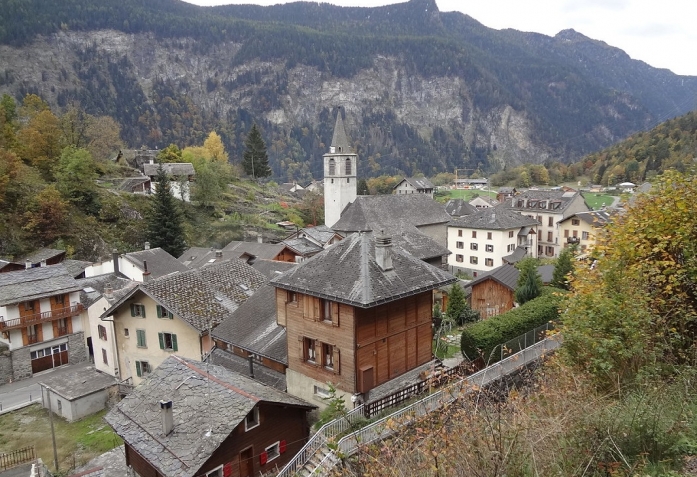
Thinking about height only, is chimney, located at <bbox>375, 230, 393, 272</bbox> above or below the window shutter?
above

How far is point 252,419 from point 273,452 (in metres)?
1.98

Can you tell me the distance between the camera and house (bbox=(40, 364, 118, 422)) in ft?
Answer: 82.9

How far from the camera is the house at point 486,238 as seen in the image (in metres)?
53.3

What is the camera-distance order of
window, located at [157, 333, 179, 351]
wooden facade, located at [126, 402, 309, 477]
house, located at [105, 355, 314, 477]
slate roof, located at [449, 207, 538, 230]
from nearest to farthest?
house, located at [105, 355, 314, 477], wooden facade, located at [126, 402, 309, 477], window, located at [157, 333, 179, 351], slate roof, located at [449, 207, 538, 230]

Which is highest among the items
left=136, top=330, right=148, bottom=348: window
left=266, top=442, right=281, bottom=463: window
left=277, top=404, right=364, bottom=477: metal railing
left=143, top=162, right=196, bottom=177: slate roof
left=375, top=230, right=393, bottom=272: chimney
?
left=143, top=162, right=196, bottom=177: slate roof

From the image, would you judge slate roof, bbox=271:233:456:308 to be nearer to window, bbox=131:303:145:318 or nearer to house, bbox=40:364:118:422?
window, bbox=131:303:145:318

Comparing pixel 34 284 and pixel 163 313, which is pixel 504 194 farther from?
pixel 34 284

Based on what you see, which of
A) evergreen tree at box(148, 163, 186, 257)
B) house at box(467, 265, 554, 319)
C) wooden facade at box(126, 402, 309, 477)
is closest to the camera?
wooden facade at box(126, 402, 309, 477)

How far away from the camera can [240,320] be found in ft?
77.0

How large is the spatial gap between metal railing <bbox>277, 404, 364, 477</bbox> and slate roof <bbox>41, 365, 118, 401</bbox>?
16.8 metres

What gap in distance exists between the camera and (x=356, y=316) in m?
16.6

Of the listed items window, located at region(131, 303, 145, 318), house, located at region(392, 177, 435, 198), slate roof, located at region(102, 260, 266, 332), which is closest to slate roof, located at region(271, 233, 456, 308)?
slate roof, located at region(102, 260, 266, 332)

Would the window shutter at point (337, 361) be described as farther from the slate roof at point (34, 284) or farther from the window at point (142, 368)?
the slate roof at point (34, 284)

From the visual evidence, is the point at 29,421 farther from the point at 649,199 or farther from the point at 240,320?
the point at 649,199
